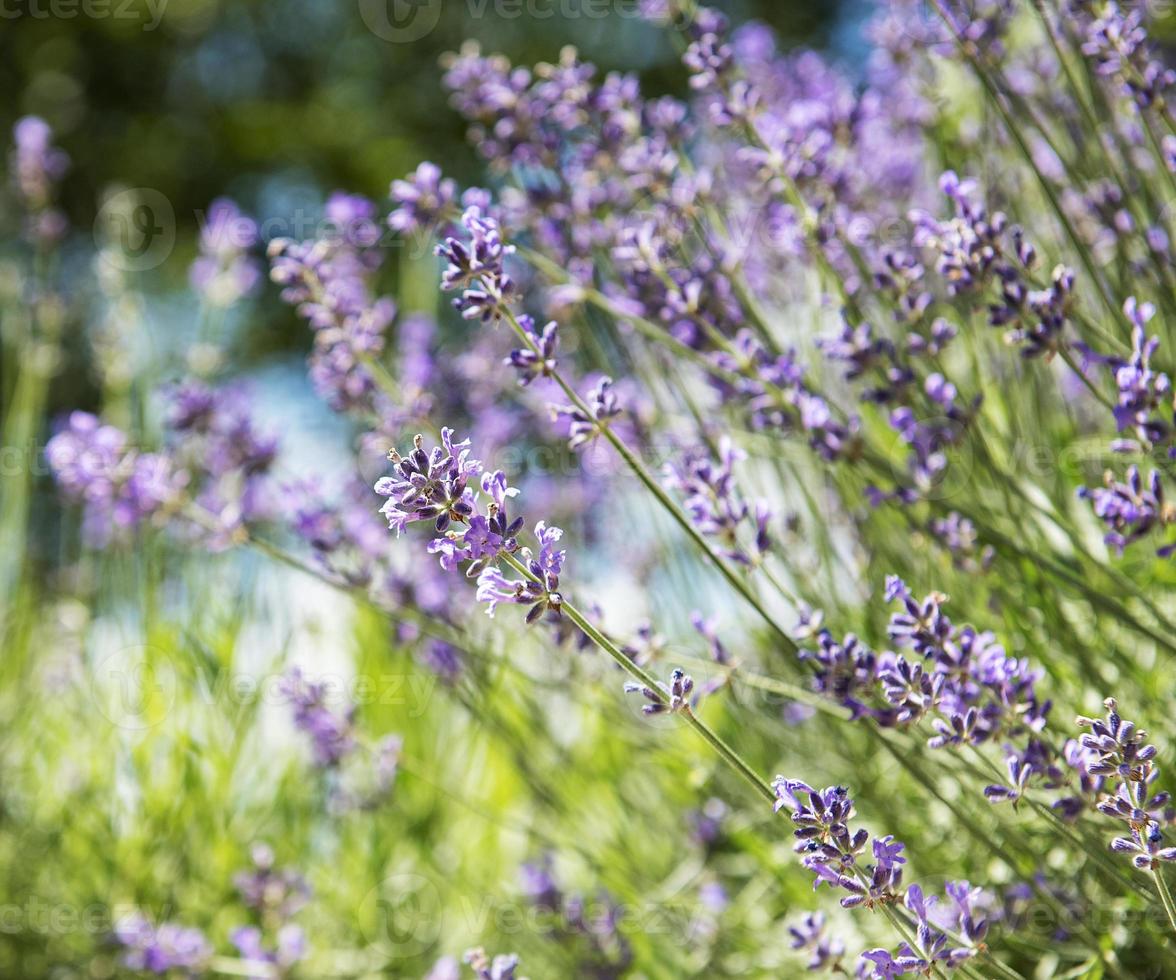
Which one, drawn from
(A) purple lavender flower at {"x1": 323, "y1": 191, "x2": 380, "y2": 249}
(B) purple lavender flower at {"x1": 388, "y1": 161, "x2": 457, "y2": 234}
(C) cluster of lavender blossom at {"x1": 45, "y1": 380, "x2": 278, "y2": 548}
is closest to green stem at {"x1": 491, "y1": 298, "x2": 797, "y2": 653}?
(B) purple lavender flower at {"x1": 388, "y1": 161, "x2": 457, "y2": 234}

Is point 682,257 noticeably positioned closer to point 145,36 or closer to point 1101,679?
point 1101,679

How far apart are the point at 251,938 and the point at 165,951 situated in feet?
0.37

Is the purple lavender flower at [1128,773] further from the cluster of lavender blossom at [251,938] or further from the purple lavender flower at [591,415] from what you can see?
the cluster of lavender blossom at [251,938]

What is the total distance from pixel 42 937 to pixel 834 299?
55.5 inches

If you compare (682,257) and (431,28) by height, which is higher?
(682,257)

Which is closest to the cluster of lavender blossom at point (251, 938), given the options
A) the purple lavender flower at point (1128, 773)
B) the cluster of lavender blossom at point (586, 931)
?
the cluster of lavender blossom at point (586, 931)

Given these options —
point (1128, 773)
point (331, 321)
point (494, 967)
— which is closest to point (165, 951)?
point (494, 967)

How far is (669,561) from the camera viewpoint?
1666mm

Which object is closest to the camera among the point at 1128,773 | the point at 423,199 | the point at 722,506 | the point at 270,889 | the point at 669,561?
the point at 1128,773

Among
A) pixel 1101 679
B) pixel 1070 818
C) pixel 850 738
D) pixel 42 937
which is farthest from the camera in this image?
pixel 42 937

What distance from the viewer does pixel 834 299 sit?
1189 millimetres

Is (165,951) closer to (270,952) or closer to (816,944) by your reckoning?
(270,952)

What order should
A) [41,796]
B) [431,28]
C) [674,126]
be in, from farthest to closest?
1. [431,28]
2. [41,796]
3. [674,126]

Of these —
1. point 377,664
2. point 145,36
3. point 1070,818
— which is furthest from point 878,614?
point 145,36
